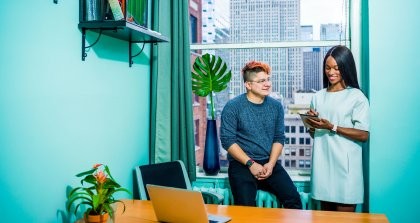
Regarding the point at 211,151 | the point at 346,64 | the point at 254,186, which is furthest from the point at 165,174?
the point at 346,64

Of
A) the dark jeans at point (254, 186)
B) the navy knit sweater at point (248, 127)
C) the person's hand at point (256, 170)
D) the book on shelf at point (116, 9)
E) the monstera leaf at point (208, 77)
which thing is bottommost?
the dark jeans at point (254, 186)

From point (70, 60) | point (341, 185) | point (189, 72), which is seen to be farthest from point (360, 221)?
point (189, 72)

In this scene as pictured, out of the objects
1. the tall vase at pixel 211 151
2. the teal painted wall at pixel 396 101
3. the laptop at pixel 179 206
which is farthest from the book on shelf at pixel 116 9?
the teal painted wall at pixel 396 101

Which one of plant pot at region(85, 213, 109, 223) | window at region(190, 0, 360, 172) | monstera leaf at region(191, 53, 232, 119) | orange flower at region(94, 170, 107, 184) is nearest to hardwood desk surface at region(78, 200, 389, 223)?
plant pot at region(85, 213, 109, 223)

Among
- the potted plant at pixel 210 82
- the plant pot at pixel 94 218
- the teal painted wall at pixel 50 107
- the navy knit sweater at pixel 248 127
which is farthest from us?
the potted plant at pixel 210 82

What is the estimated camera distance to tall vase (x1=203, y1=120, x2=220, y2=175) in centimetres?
333

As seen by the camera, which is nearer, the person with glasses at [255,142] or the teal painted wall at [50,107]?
the teal painted wall at [50,107]

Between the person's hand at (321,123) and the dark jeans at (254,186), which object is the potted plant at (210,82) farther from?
the person's hand at (321,123)

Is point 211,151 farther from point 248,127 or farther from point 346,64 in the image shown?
point 346,64

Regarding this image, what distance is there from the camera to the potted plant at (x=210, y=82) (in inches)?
131

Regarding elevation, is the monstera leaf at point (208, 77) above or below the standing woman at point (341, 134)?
above

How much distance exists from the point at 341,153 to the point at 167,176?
118 centimetres

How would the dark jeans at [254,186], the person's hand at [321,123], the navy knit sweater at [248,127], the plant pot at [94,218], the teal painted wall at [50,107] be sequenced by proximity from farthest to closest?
the navy knit sweater at [248,127]
the dark jeans at [254,186]
the person's hand at [321,123]
the plant pot at [94,218]
the teal painted wall at [50,107]

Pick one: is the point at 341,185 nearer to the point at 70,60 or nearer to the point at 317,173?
the point at 317,173
